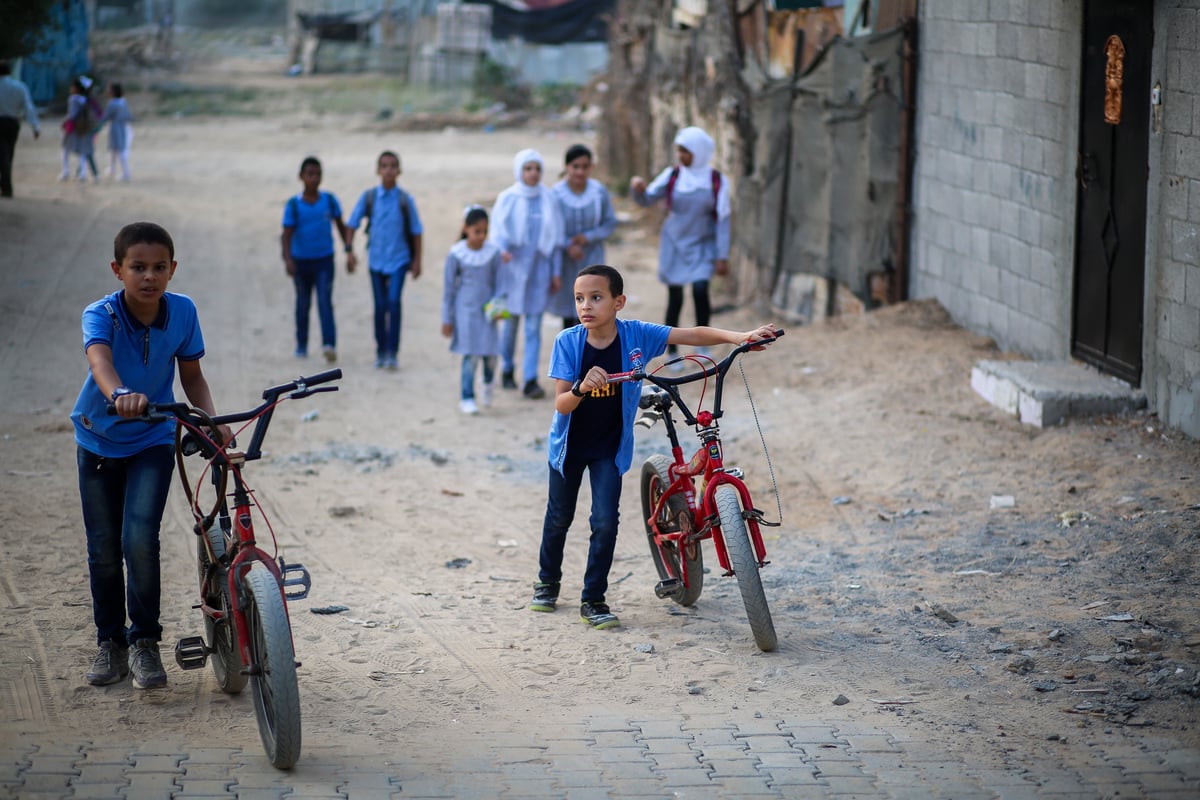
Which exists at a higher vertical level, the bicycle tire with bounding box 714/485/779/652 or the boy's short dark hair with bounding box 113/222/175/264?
the boy's short dark hair with bounding box 113/222/175/264

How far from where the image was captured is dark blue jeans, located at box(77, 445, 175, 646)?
14.7 ft

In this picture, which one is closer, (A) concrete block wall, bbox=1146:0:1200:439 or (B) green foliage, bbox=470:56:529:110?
(A) concrete block wall, bbox=1146:0:1200:439

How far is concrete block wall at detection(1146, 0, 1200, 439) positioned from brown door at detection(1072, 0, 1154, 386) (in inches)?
7.1

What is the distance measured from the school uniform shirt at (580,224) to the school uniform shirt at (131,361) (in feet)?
18.6

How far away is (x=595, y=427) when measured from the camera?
211 inches

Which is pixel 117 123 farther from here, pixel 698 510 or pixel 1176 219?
pixel 698 510

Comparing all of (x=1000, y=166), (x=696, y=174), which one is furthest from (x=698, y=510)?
(x=696, y=174)

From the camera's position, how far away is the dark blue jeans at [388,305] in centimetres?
1091

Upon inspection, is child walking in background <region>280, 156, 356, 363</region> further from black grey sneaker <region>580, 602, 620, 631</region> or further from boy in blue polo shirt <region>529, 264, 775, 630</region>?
black grey sneaker <region>580, 602, 620, 631</region>

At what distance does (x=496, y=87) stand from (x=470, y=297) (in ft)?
83.3

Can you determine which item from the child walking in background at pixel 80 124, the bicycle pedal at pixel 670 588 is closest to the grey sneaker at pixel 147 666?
the bicycle pedal at pixel 670 588

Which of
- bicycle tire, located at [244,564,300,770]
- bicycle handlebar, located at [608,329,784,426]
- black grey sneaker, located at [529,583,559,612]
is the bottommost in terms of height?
black grey sneaker, located at [529,583,559,612]

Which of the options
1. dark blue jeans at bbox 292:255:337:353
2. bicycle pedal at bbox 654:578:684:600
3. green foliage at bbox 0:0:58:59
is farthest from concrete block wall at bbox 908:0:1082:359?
green foliage at bbox 0:0:58:59

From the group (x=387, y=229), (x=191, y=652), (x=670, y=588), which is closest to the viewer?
(x=191, y=652)
